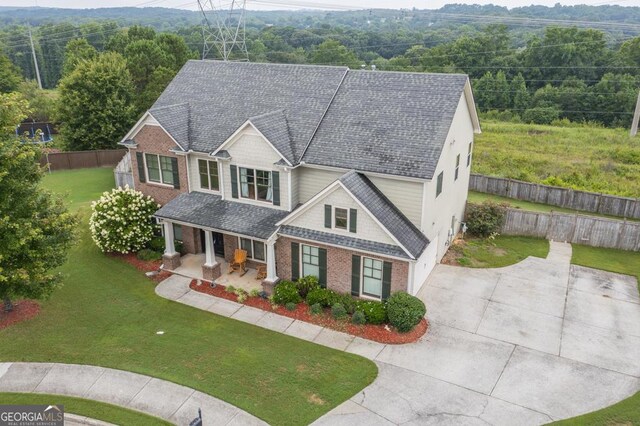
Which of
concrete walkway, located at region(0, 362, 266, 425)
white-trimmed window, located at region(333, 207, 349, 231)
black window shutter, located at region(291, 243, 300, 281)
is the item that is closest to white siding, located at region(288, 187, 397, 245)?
white-trimmed window, located at region(333, 207, 349, 231)

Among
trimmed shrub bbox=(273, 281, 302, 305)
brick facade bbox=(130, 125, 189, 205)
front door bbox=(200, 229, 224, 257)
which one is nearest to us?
trimmed shrub bbox=(273, 281, 302, 305)

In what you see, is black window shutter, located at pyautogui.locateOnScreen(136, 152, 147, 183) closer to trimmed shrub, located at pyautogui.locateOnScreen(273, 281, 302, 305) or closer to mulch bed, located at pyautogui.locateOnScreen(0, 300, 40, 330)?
mulch bed, located at pyautogui.locateOnScreen(0, 300, 40, 330)

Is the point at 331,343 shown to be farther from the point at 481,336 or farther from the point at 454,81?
the point at 454,81

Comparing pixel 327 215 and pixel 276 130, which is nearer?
pixel 327 215

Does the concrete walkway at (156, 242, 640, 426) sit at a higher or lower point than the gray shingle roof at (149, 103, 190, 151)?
lower

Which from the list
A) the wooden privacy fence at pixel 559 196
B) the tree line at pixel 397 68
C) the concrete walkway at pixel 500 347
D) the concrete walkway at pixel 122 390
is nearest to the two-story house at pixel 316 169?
the concrete walkway at pixel 500 347

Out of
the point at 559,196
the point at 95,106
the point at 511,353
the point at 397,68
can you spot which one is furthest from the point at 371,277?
the point at 397,68

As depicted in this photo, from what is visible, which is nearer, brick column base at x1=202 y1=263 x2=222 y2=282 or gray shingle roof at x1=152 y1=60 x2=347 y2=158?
brick column base at x1=202 y1=263 x2=222 y2=282

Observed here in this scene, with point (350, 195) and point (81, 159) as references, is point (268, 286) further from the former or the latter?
point (81, 159)
